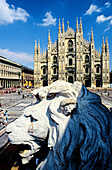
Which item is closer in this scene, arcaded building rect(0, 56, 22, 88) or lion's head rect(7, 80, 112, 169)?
lion's head rect(7, 80, 112, 169)

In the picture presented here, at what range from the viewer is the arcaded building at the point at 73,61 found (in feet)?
116

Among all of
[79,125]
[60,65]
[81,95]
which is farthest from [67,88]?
[60,65]

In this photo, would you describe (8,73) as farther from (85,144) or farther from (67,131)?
(85,144)

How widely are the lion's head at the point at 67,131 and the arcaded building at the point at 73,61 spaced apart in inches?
1343

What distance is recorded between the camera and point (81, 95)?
2.31 m

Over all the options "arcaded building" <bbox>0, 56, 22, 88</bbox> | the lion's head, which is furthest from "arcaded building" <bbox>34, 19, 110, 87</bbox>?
the lion's head

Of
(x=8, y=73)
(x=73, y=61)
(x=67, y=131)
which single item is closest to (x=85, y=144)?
(x=67, y=131)

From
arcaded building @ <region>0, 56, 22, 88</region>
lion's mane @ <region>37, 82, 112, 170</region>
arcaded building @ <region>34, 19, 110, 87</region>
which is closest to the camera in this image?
lion's mane @ <region>37, 82, 112, 170</region>

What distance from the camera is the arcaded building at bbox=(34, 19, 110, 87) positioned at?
35438 mm

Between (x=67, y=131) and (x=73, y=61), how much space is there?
36.7 m

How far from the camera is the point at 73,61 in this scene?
37.2 m

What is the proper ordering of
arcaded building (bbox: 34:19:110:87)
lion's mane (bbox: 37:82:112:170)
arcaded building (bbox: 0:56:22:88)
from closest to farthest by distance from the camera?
lion's mane (bbox: 37:82:112:170), arcaded building (bbox: 34:19:110:87), arcaded building (bbox: 0:56:22:88)

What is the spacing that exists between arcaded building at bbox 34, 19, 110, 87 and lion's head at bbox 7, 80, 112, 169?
34105 mm

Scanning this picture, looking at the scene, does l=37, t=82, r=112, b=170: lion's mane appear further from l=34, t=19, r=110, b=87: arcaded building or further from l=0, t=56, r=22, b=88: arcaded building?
l=0, t=56, r=22, b=88: arcaded building
